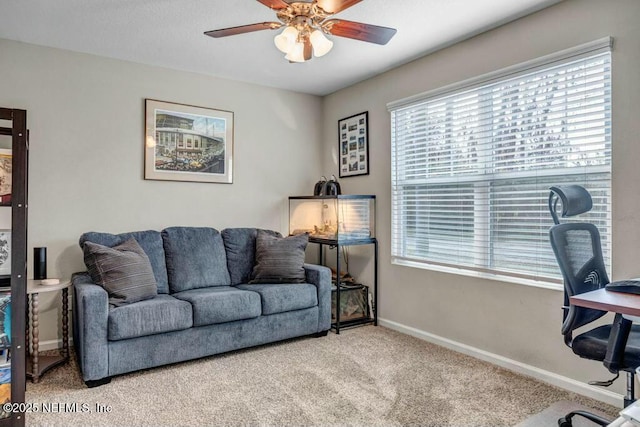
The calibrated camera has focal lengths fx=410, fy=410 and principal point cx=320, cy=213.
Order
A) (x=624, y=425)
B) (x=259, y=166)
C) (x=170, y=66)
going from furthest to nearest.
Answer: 1. (x=259, y=166)
2. (x=170, y=66)
3. (x=624, y=425)

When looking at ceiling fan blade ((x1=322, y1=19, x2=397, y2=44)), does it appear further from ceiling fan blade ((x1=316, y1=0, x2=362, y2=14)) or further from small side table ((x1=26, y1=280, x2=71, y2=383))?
small side table ((x1=26, y1=280, x2=71, y2=383))

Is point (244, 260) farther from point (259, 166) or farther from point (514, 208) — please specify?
point (514, 208)

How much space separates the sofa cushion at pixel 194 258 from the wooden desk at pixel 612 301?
9.10ft

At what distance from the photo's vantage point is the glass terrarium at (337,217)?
3932 millimetres

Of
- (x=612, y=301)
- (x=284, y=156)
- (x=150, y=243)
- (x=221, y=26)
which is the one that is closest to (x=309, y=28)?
(x=221, y=26)

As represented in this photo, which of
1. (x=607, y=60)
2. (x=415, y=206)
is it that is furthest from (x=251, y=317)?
(x=607, y=60)

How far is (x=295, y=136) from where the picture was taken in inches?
183

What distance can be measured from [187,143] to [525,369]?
3393 mm

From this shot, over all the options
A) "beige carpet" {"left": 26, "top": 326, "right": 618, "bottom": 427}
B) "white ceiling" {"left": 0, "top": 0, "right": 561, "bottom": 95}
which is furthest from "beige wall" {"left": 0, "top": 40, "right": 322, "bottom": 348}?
"beige carpet" {"left": 26, "top": 326, "right": 618, "bottom": 427}

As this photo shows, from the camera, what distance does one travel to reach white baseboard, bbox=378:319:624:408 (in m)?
2.41

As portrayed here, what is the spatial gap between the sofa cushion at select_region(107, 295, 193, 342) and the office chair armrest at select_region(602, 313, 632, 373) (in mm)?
2495

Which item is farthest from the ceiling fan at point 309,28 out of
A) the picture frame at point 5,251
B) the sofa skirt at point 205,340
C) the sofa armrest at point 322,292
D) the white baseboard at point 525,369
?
the white baseboard at point 525,369

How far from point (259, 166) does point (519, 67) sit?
2.61 meters

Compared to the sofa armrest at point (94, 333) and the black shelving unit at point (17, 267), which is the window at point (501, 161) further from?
the black shelving unit at point (17, 267)
